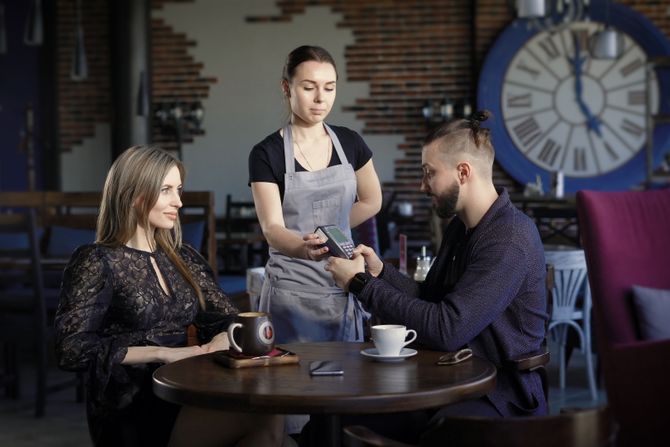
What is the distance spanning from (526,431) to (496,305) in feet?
2.59

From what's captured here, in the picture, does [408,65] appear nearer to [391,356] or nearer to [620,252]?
[620,252]

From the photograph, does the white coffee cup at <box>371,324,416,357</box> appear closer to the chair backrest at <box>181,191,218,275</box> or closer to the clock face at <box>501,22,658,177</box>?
the chair backrest at <box>181,191,218,275</box>

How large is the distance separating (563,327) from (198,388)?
3581mm

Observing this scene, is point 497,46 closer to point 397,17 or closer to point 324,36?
point 397,17

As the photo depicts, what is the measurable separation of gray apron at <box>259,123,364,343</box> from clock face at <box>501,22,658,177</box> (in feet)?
22.4

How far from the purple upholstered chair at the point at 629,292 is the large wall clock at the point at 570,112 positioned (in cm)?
677

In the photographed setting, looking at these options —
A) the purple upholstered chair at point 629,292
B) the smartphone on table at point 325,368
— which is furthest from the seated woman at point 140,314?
the purple upholstered chair at point 629,292

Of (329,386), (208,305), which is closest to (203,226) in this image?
(208,305)

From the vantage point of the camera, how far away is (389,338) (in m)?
2.20

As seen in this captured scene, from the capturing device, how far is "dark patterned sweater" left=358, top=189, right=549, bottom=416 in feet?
7.45

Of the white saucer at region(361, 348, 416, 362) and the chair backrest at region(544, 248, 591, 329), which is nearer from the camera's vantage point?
the white saucer at region(361, 348, 416, 362)

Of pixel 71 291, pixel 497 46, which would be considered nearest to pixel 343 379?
pixel 71 291

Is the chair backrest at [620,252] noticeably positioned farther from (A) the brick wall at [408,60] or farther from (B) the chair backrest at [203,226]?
(A) the brick wall at [408,60]

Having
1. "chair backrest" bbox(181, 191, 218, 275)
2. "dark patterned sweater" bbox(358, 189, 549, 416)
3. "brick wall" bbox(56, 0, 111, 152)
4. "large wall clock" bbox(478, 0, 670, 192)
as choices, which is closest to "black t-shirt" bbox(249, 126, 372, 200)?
"dark patterned sweater" bbox(358, 189, 549, 416)
